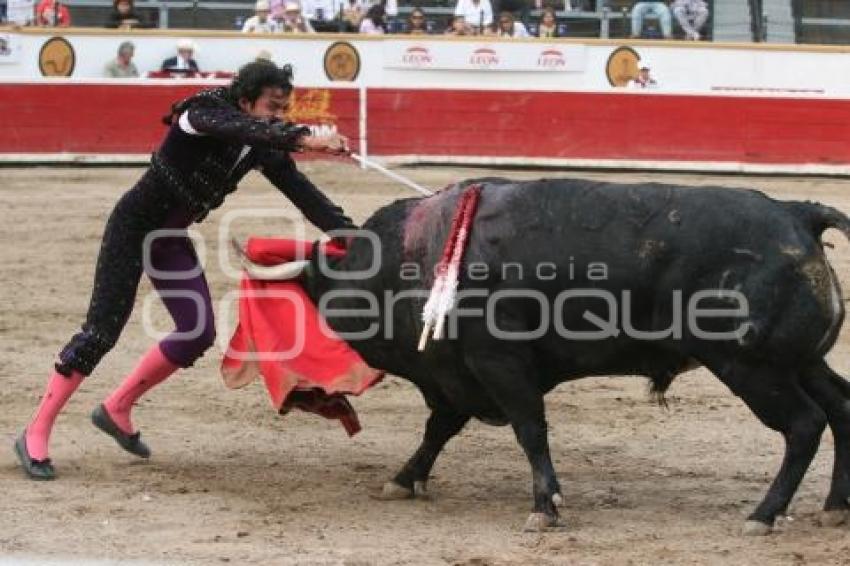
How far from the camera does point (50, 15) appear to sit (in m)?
17.6

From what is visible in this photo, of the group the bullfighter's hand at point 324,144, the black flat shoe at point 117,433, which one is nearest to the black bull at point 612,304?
the bullfighter's hand at point 324,144

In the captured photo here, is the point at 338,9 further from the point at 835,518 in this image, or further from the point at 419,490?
the point at 835,518

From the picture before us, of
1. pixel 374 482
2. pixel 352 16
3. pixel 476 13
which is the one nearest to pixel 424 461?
pixel 374 482

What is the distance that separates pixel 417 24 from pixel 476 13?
773mm

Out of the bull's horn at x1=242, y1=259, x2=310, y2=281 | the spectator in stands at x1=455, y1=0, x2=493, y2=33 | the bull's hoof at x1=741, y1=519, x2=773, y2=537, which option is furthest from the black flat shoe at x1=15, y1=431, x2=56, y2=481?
the spectator in stands at x1=455, y1=0, x2=493, y2=33

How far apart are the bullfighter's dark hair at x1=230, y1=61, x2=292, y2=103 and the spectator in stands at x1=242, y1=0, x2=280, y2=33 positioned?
40.2 feet

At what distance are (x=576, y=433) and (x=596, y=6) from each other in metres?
12.8

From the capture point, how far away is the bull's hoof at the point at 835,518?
17.3ft

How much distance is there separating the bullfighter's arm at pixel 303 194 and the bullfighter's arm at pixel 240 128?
395mm

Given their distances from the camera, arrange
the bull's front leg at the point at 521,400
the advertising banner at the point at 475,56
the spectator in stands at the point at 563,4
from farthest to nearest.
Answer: the spectator in stands at the point at 563,4 → the advertising banner at the point at 475,56 → the bull's front leg at the point at 521,400

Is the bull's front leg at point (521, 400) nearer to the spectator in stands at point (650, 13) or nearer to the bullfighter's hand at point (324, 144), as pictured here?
the bullfighter's hand at point (324, 144)

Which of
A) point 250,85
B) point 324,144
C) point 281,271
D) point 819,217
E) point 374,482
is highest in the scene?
point 250,85

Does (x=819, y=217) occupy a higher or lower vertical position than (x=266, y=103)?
lower

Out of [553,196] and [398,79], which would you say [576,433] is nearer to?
[553,196]
